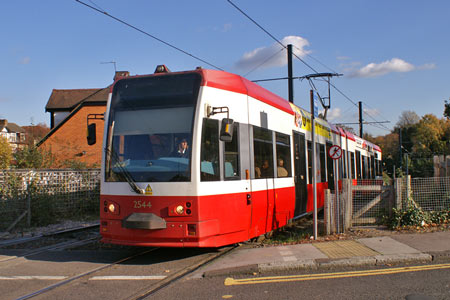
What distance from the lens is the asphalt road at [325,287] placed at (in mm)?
5566

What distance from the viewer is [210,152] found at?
752 centimetres

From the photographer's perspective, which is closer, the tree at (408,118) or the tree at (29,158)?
the tree at (29,158)

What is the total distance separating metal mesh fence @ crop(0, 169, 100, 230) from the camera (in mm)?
13234

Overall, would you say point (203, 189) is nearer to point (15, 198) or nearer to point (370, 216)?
point (370, 216)

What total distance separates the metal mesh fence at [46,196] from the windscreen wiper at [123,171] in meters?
6.61

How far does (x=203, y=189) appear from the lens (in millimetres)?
7270

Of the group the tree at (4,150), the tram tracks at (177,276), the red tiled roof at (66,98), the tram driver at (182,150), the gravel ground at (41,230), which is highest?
the red tiled roof at (66,98)

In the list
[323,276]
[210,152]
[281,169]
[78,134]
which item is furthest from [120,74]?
[78,134]

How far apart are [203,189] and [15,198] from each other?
28.7ft

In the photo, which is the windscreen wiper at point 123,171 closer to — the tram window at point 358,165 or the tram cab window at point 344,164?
the tram cab window at point 344,164

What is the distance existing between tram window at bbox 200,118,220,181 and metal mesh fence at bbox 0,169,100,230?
798 cm

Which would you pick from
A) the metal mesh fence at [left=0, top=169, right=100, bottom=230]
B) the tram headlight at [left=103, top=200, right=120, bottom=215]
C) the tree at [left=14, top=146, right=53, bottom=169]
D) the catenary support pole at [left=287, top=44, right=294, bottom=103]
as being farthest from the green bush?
the tree at [left=14, top=146, right=53, bottom=169]

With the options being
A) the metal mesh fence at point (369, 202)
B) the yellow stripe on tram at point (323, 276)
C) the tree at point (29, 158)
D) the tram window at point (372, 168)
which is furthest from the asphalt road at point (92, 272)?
the tram window at point (372, 168)

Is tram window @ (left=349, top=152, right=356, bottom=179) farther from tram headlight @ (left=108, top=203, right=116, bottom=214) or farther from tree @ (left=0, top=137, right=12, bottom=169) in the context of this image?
tree @ (left=0, top=137, right=12, bottom=169)
